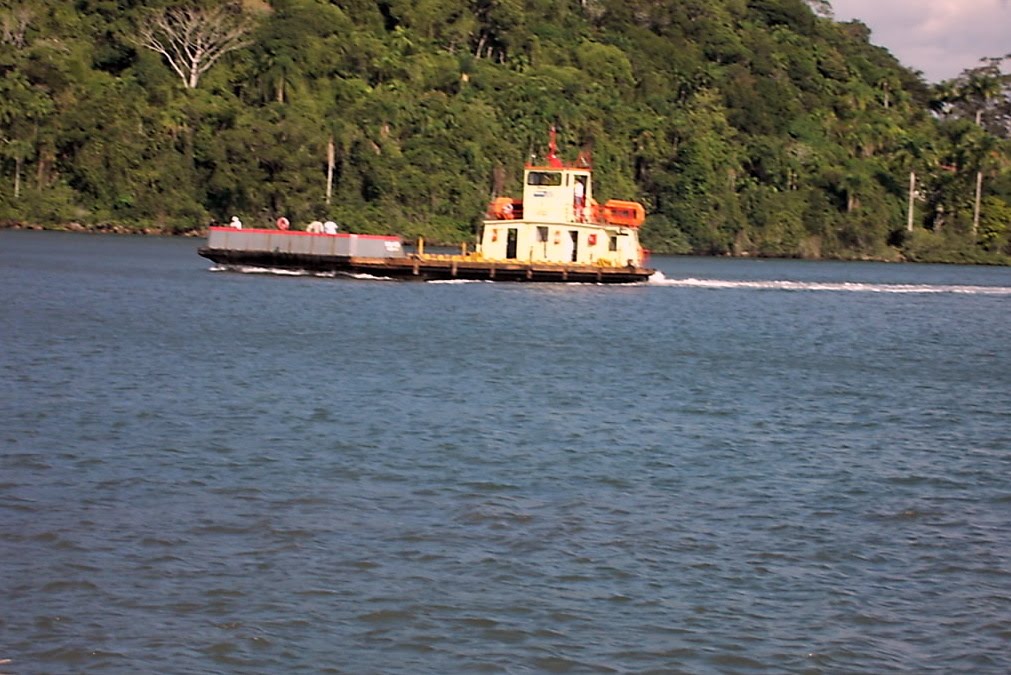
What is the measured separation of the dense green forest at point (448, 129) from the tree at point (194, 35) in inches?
8.3

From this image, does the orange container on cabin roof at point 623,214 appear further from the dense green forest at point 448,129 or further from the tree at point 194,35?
the tree at point 194,35

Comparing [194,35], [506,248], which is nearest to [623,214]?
[506,248]

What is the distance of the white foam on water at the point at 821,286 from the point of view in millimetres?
66500

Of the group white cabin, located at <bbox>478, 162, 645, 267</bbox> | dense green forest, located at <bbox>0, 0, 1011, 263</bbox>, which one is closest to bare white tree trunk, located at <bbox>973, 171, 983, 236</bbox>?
dense green forest, located at <bbox>0, 0, 1011, 263</bbox>

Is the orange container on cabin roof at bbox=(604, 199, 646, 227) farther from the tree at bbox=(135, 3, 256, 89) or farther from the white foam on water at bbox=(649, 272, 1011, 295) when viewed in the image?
the tree at bbox=(135, 3, 256, 89)

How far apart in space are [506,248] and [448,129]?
56.3 m

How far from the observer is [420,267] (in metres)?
56.3

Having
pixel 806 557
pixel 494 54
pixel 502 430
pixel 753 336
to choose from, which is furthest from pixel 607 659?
pixel 494 54

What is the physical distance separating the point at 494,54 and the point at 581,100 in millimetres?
13963

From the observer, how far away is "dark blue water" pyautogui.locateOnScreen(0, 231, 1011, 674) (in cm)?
1320

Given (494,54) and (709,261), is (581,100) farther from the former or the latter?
(709,261)

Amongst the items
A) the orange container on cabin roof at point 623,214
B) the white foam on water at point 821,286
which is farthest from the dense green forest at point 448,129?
the orange container on cabin roof at point 623,214

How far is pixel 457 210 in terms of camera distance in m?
109

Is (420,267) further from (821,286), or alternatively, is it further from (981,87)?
(981,87)
